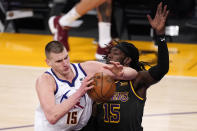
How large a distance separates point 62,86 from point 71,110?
231 mm

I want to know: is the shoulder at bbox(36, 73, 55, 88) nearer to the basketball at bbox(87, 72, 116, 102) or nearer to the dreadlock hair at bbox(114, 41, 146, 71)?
the basketball at bbox(87, 72, 116, 102)

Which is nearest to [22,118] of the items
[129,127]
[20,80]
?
[20,80]

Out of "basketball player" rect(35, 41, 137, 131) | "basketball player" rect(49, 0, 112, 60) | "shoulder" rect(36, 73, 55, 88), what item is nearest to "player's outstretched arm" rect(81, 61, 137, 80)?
"basketball player" rect(35, 41, 137, 131)

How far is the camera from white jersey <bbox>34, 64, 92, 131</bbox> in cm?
392

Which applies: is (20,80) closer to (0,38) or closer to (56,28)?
(56,28)

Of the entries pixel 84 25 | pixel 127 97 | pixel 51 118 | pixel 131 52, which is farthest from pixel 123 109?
pixel 84 25

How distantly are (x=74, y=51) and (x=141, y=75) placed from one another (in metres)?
4.64

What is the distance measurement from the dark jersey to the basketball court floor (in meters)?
1.29

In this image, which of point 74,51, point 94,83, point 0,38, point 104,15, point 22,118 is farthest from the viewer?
point 0,38

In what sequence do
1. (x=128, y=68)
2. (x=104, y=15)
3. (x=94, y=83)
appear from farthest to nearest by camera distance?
1. (x=104, y=15)
2. (x=128, y=68)
3. (x=94, y=83)

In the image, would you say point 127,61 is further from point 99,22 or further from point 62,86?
point 99,22

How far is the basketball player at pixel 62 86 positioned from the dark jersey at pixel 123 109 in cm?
19

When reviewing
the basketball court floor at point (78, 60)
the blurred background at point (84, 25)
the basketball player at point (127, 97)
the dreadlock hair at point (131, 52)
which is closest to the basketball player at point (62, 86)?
the basketball player at point (127, 97)

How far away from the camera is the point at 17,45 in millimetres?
9016
